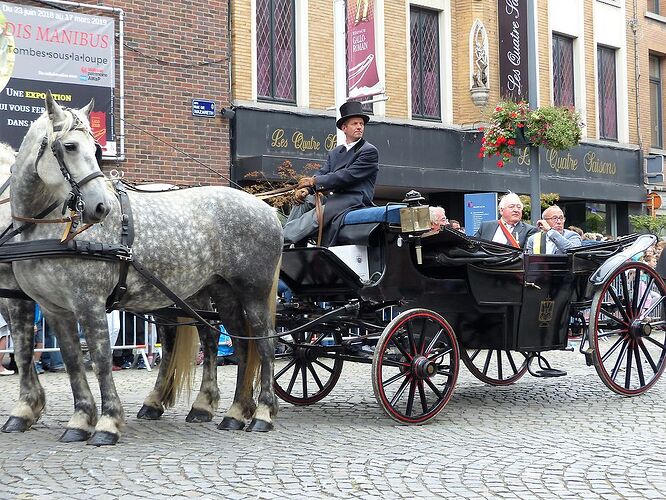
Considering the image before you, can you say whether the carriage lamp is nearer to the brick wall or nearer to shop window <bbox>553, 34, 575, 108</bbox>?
the brick wall

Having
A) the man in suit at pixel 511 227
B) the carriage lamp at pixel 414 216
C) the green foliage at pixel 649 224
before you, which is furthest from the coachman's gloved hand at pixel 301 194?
the green foliage at pixel 649 224

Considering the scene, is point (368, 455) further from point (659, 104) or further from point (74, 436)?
point (659, 104)

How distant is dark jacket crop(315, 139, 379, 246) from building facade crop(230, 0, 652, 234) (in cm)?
562

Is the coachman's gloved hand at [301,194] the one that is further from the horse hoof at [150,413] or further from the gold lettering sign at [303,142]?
the gold lettering sign at [303,142]

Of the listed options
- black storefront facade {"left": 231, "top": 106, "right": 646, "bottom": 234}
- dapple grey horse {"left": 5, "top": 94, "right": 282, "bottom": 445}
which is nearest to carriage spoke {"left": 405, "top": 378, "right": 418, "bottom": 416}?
dapple grey horse {"left": 5, "top": 94, "right": 282, "bottom": 445}

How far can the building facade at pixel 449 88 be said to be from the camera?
17.3 m

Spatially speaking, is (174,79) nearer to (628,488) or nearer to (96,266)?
(96,266)

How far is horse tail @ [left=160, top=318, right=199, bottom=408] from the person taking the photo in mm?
8023

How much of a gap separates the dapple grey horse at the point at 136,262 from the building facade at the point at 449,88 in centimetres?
645

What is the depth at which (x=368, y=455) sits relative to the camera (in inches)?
249

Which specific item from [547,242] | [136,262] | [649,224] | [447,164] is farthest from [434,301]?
[649,224]

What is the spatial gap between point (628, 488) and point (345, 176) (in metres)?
3.59

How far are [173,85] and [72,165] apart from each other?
33.1 feet

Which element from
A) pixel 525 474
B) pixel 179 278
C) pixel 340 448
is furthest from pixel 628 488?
pixel 179 278
